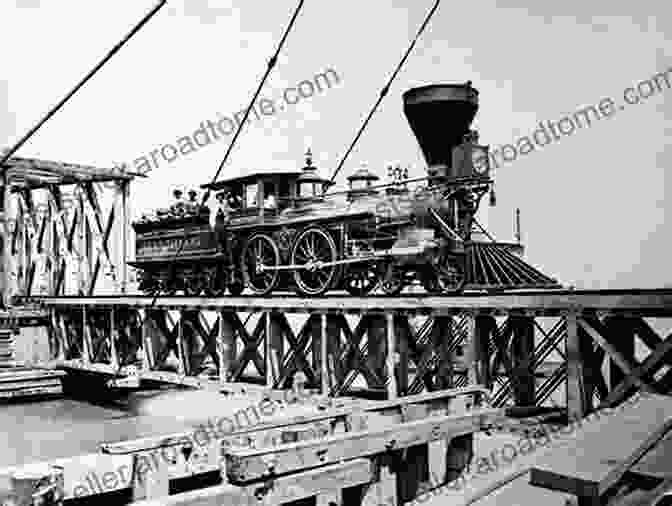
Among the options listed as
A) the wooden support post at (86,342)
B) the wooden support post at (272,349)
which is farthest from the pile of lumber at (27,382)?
the wooden support post at (272,349)

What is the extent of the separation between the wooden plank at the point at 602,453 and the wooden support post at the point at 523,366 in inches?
227

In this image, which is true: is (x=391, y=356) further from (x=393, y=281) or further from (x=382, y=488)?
(x=382, y=488)

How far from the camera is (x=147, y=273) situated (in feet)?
Result: 57.1

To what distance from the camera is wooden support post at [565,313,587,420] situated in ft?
26.2

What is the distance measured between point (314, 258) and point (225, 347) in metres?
2.47

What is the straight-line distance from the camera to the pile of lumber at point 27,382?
665 inches

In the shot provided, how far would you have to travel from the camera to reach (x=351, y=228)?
12.4 m

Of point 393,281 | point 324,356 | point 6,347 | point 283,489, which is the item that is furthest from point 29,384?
point 283,489

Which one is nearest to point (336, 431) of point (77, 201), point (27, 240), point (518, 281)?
point (518, 281)

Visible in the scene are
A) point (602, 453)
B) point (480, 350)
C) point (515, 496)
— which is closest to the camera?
point (602, 453)

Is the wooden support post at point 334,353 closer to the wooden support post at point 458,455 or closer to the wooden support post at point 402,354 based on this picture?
the wooden support post at point 402,354

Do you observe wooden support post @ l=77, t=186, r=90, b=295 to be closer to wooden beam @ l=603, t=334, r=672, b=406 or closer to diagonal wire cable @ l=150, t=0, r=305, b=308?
diagonal wire cable @ l=150, t=0, r=305, b=308

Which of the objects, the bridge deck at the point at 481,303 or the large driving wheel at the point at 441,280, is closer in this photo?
Result: the bridge deck at the point at 481,303

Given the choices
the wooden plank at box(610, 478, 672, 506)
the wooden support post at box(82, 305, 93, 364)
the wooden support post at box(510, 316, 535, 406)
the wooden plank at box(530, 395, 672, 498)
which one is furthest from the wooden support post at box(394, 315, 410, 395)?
the wooden support post at box(82, 305, 93, 364)
